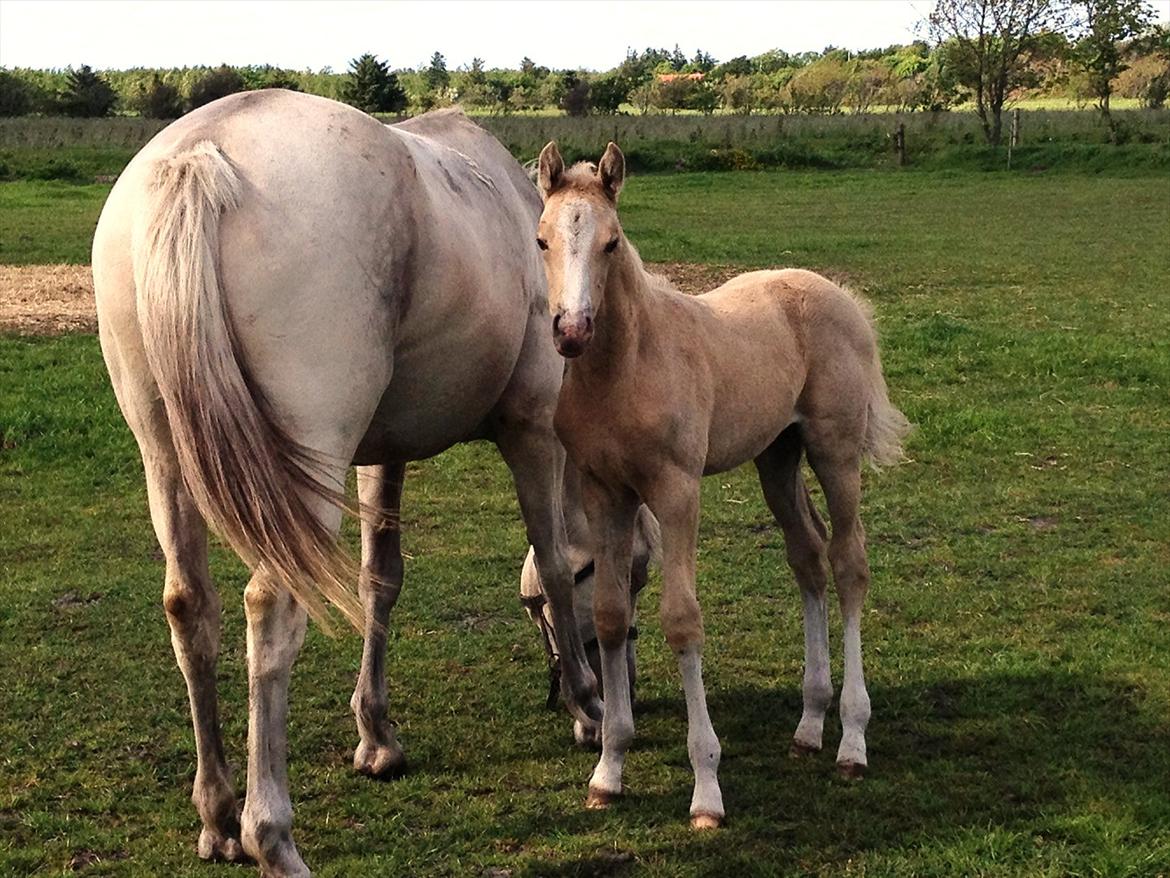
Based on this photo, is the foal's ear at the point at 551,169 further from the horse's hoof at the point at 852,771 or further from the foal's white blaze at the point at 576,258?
the horse's hoof at the point at 852,771

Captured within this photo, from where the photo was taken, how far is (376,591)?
16.1 feet

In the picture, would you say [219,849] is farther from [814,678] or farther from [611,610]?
[814,678]

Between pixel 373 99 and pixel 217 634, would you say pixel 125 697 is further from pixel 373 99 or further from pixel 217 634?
pixel 373 99

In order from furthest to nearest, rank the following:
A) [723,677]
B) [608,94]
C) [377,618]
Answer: [608,94] → [723,677] → [377,618]

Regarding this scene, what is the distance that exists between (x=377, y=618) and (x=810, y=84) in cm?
6411

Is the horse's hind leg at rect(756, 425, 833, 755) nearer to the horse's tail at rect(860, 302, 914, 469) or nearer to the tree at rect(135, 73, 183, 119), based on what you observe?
the horse's tail at rect(860, 302, 914, 469)

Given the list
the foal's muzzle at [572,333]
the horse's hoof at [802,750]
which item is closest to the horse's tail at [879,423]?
the horse's hoof at [802,750]

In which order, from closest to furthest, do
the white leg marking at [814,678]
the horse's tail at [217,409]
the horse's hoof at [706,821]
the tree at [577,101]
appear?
the horse's tail at [217,409]
the horse's hoof at [706,821]
the white leg marking at [814,678]
the tree at [577,101]

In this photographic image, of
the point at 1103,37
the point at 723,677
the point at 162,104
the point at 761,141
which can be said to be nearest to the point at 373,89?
the point at 162,104

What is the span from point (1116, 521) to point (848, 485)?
10.3 ft

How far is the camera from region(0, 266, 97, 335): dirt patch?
40.2 feet

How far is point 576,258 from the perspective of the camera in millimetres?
3551

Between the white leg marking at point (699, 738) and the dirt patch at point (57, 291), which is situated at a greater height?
A: the dirt patch at point (57, 291)

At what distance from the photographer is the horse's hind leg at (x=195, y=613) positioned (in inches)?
144
